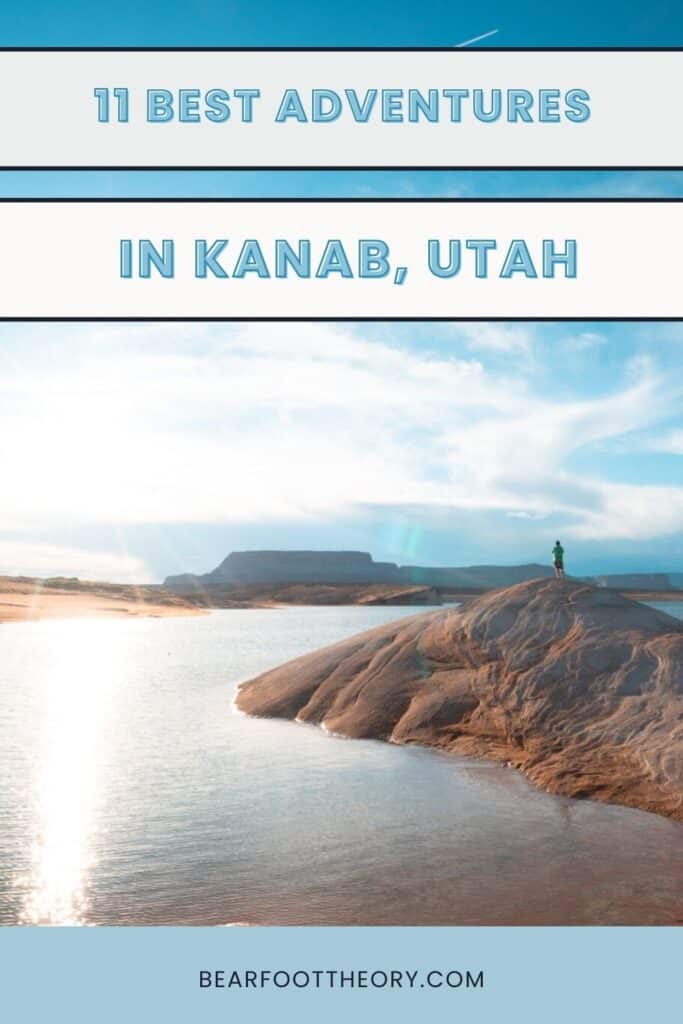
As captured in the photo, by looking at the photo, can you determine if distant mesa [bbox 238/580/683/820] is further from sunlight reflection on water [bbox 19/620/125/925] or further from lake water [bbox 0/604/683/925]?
sunlight reflection on water [bbox 19/620/125/925]

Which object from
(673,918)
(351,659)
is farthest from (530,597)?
(673,918)

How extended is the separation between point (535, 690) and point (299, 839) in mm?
6849

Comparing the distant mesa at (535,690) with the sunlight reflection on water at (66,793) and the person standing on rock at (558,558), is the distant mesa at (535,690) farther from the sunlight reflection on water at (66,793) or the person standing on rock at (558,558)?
the sunlight reflection on water at (66,793)

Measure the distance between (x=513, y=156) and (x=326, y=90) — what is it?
2566 millimetres

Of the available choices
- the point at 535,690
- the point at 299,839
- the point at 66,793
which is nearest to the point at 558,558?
the point at 535,690

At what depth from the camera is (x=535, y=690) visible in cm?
1748

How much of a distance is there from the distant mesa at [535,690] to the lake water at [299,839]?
76 centimetres

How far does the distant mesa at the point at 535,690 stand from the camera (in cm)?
1495

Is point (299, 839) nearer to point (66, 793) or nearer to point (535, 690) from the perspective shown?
point (66, 793)

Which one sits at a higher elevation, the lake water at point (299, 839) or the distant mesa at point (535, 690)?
the distant mesa at point (535, 690)

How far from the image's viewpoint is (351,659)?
22297mm

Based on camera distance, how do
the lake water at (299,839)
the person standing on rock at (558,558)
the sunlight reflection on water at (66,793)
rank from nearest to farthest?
the lake water at (299,839)
the sunlight reflection on water at (66,793)
the person standing on rock at (558,558)

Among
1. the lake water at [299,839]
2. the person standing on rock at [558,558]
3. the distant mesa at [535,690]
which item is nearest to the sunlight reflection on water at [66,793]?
the lake water at [299,839]

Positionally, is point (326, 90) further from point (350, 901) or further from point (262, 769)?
point (262, 769)
